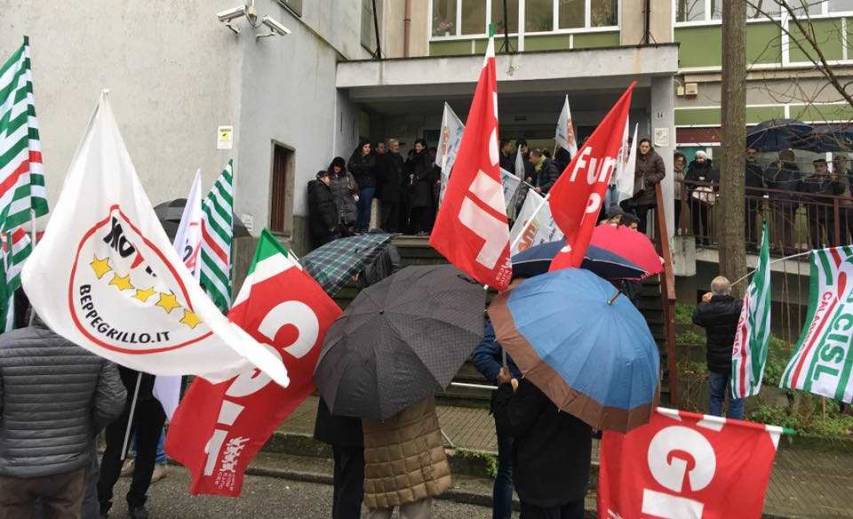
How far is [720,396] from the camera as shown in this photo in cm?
675

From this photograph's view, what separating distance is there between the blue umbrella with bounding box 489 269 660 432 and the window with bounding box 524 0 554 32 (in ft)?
43.4

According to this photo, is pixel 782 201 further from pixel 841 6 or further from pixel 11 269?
pixel 11 269

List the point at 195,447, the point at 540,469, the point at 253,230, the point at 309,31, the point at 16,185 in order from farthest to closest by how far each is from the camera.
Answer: the point at 309,31 → the point at 253,230 → the point at 16,185 → the point at 195,447 → the point at 540,469

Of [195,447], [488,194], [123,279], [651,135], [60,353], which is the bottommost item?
[195,447]

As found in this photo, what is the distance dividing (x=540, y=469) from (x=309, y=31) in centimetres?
967

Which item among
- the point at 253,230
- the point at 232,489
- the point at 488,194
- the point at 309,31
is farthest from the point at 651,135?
the point at 232,489

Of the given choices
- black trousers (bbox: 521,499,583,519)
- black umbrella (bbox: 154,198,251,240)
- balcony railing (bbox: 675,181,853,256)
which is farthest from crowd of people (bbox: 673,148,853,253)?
black umbrella (bbox: 154,198,251,240)

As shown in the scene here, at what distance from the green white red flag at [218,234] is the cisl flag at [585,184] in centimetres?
305

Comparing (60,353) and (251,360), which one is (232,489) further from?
(251,360)

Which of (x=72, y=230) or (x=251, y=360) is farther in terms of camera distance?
(x=72, y=230)

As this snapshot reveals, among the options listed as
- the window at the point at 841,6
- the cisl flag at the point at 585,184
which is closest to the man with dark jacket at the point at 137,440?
the cisl flag at the point at 585,184

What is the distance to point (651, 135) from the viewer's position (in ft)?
36.8

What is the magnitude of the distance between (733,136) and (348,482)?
5.94 meters

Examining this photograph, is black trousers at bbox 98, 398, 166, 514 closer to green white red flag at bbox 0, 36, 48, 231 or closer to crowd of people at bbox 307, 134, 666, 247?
green white red flag at bbox 0, 36, 48, 231
